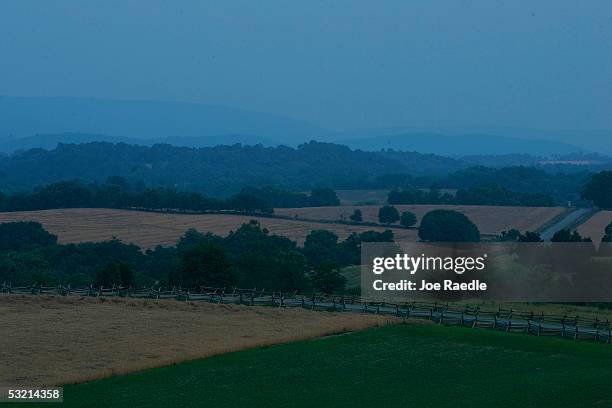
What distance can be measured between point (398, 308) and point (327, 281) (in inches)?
511

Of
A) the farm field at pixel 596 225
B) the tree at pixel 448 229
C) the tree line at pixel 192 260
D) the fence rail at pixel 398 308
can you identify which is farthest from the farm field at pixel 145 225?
the fence rail at pixel 398 308

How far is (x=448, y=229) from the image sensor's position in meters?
74.1

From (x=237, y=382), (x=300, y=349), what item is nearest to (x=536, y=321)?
(x=300, y=349)

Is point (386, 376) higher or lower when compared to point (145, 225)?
lower

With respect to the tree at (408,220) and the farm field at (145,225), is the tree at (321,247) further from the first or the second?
the tree at (408,220)

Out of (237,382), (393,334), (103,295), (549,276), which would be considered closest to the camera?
(237,382)

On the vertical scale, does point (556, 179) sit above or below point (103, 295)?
above

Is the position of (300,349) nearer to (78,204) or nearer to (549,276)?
(549,276)

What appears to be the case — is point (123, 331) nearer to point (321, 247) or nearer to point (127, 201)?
point (321, 247)

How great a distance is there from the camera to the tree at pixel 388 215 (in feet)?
289

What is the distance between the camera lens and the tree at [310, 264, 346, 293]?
1948 inches

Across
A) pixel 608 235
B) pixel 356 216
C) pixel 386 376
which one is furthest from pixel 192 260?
pixel 356 216

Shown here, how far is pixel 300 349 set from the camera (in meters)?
27.9

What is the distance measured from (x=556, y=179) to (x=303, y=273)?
394 ft
